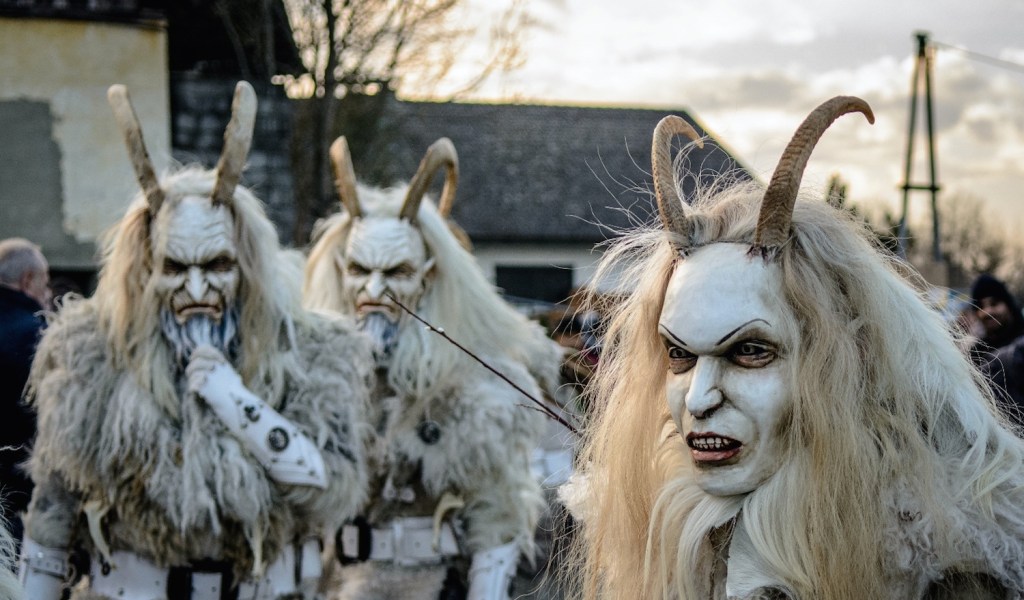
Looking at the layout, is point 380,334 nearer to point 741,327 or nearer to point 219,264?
point 219,264

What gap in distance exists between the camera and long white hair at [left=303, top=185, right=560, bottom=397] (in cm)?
494

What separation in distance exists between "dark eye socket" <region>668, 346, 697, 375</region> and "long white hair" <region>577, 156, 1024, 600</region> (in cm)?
16

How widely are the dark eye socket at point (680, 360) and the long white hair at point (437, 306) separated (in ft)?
8.00

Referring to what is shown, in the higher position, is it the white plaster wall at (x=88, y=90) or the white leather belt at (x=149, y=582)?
the white plaster wall at (x=88, y=90)

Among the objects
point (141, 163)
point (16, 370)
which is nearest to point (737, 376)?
point (141, 163)

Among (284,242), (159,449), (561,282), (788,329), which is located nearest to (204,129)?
(284,242)

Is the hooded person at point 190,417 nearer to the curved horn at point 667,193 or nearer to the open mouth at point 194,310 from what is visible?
the open mouth at point 194,310

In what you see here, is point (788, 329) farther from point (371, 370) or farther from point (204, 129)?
point (204, 129)

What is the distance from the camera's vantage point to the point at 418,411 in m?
4.92

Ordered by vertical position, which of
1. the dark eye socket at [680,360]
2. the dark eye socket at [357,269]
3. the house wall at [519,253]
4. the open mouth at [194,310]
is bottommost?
the house wall at [519,253]

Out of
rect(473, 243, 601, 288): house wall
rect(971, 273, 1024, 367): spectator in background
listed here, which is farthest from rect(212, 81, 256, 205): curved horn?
rect(473, 243, 601, 288): house wall

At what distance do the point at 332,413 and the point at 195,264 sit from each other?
0.68 meters

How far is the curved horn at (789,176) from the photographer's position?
7.96 ft

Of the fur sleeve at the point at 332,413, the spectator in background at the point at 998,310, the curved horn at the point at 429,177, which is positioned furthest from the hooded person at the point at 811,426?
the spectator in background at the point at 998,310
